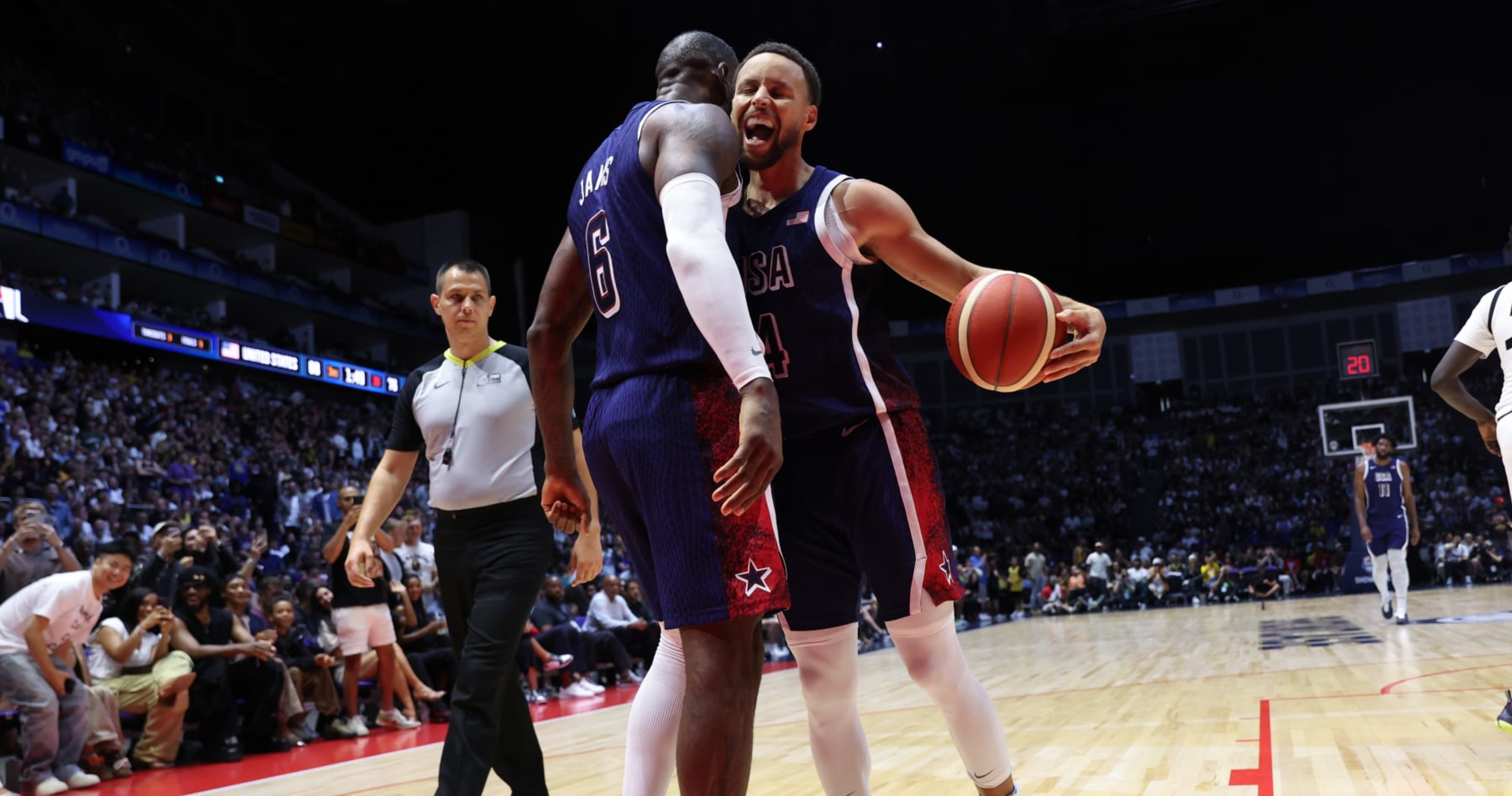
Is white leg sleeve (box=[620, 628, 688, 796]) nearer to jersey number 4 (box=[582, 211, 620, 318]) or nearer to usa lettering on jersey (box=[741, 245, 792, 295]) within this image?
jersey number 4 (box=[582, 211, 620, 318])

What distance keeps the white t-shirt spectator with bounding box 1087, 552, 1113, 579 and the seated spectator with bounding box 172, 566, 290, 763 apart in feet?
58.0

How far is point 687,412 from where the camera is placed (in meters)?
2.03

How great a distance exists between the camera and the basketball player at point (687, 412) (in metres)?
1.91

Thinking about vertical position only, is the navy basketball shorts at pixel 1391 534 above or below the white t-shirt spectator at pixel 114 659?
below

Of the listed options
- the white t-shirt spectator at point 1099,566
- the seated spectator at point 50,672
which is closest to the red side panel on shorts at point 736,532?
the seated spectator at point 50,672

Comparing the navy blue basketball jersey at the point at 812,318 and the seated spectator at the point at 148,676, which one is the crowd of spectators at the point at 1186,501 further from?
the navy blue basketball jersey at the point at 812,318

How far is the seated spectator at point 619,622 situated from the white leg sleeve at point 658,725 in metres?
9.24

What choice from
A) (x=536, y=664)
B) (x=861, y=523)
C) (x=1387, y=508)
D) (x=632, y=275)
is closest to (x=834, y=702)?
(x=861, y=523)

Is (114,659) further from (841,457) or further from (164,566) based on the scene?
(841,457)

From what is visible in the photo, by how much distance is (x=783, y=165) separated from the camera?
2.65m

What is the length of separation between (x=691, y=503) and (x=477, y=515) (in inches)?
74.8

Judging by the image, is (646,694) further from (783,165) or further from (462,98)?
(462,98)

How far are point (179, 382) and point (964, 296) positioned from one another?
74.6ft

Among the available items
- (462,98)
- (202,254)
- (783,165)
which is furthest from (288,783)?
(202,254)
